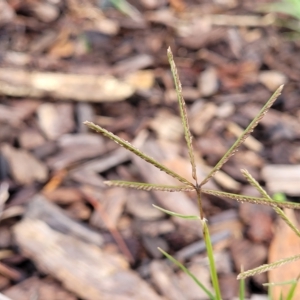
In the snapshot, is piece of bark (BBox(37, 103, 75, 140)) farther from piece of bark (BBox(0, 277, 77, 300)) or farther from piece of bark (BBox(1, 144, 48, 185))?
piece of bark (BBox(0, 277, 77, 300))

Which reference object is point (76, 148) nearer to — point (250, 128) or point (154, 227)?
point (154, 227)

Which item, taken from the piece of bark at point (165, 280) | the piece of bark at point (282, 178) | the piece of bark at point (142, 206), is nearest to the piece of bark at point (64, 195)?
the piece of bark at point (142, 206)

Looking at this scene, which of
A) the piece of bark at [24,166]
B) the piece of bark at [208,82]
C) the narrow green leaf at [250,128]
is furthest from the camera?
the piece of bark at [208,82]

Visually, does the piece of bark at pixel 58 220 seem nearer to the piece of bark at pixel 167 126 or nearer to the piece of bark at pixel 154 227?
the piece of bark at pixel 154 227

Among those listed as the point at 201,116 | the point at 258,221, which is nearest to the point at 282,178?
the point at 258,221

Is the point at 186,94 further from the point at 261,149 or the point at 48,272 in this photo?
the point at 48,272

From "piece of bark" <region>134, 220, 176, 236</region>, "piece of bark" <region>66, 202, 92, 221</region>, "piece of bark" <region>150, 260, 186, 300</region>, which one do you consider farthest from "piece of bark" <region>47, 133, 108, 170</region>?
"piece of bark" <region>150, 260, 186, 300</region>
